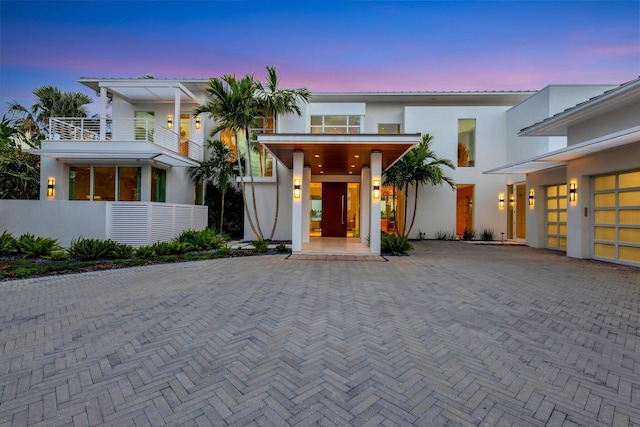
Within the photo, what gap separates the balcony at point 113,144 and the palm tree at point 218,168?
0.61 meters

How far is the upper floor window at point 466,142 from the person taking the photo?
15562 millimetres

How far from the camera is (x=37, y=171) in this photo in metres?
13.5

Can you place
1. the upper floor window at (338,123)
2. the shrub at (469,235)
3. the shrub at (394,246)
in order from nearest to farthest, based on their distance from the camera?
the shrub at (394,246)
the upper floor window at (338,123)
the shrub at (469,235)

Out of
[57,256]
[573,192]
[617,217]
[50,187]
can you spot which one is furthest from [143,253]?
[617,217]

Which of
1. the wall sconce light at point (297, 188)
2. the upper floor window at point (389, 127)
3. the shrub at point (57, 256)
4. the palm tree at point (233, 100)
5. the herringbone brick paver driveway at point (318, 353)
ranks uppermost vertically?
the upper floor window at point (389, 127)

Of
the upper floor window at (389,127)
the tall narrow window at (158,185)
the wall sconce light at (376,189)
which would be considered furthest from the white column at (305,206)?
the tall narrow window at (158,185)

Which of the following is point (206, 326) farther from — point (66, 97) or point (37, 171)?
point (66, 97)

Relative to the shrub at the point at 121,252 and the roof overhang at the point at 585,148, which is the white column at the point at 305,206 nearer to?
the shrub at the point at 121,252

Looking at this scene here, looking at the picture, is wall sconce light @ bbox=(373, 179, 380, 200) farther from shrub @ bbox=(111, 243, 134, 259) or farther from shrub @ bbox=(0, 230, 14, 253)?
shrub @ bbox=(0, 230, 14, 253)

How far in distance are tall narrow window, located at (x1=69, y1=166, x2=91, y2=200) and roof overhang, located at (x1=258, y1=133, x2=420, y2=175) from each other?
882cm

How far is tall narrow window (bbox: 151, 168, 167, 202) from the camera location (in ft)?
43.2

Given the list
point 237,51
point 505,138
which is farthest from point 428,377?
point 237,51

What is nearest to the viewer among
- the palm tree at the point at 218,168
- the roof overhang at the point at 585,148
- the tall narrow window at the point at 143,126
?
the roof overhang at the point at 585,148

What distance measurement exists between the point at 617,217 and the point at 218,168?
14.8 meters
